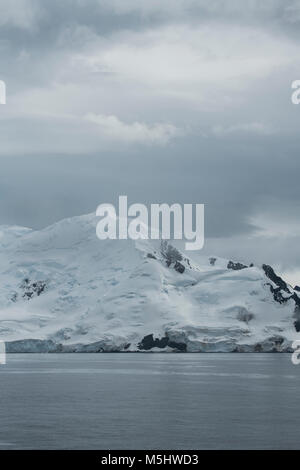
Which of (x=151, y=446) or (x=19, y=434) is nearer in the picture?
(x=151, y=446)

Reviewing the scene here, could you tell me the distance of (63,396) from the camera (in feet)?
387

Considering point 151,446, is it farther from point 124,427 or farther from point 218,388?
point 218,388

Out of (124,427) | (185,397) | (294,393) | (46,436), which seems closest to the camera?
(46,436)

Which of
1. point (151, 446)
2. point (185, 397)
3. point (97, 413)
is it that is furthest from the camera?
point (185, 397)

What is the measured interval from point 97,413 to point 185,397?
26.1 m

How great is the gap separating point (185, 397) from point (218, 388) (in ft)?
67.2

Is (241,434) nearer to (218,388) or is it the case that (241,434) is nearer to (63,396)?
(63,396)

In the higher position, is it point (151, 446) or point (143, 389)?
point (143, 389)

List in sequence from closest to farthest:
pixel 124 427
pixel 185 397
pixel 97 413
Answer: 1. pixel 124 427
2. pixel 97 413
3. pixel 185 397
